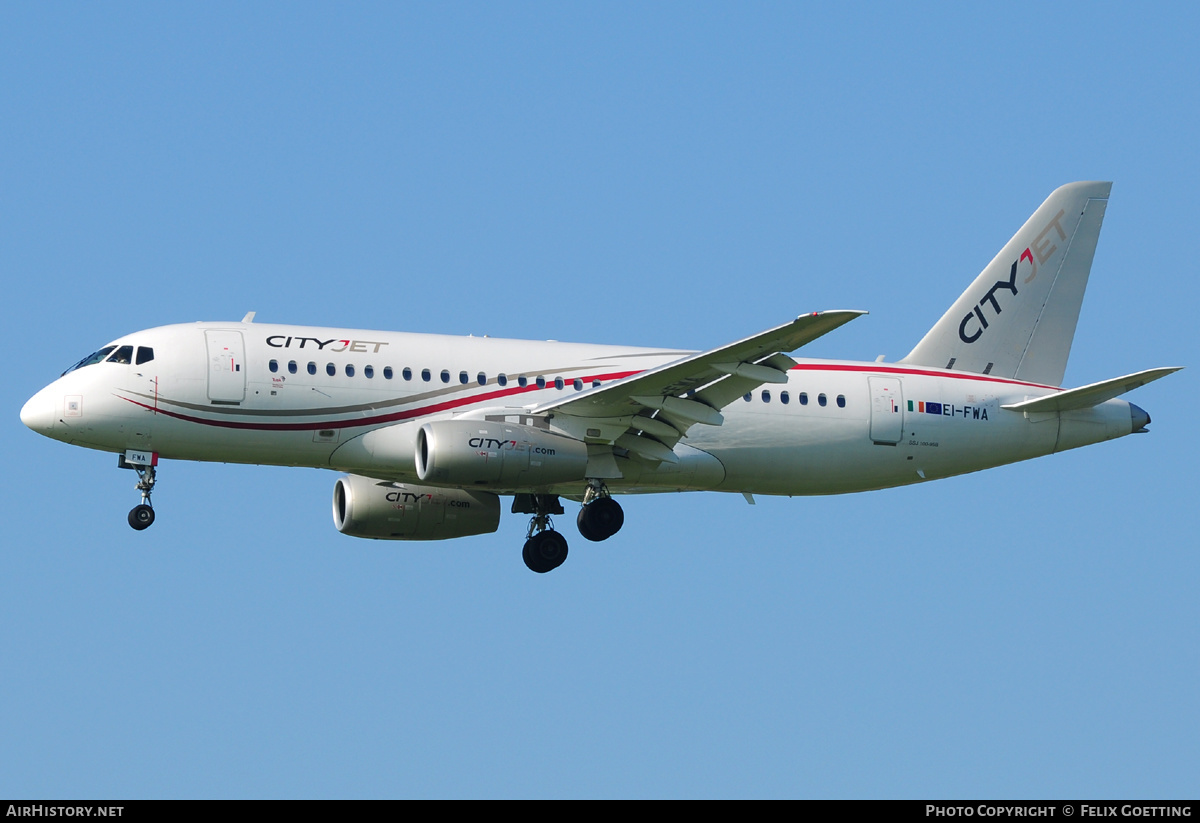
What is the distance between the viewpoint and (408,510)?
4144 cm

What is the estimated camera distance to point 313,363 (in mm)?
37188

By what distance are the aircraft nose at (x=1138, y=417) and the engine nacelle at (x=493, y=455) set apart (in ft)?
47.5

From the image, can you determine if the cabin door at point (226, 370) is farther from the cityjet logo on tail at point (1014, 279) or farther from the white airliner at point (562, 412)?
the cityjet logo on tail at point (1014, 279)

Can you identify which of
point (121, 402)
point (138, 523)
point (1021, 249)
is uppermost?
point (1021, 249)

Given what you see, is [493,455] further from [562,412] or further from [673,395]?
[673,395]

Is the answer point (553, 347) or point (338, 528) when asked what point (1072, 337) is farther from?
point (338, 528)

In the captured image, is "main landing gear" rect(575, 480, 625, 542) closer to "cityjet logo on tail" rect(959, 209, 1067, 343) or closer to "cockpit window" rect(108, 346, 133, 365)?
"cockpit window" rect(108, 346, 133, 365)

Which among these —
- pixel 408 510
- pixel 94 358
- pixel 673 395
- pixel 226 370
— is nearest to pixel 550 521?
pixel 408 510

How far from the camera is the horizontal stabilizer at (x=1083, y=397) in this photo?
3903cm

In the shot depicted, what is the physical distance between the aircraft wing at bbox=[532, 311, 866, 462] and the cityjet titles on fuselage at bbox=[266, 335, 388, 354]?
3894 mm

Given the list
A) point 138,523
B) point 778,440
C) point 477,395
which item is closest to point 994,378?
point 778,440

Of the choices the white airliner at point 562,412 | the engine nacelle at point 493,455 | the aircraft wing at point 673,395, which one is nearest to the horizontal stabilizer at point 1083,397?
the white airliner at point 562,412

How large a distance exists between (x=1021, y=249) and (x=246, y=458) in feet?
68.3

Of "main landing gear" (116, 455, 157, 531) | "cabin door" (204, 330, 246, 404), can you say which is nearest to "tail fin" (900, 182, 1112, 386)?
"cabin door" (204, 330, 246, 404)
